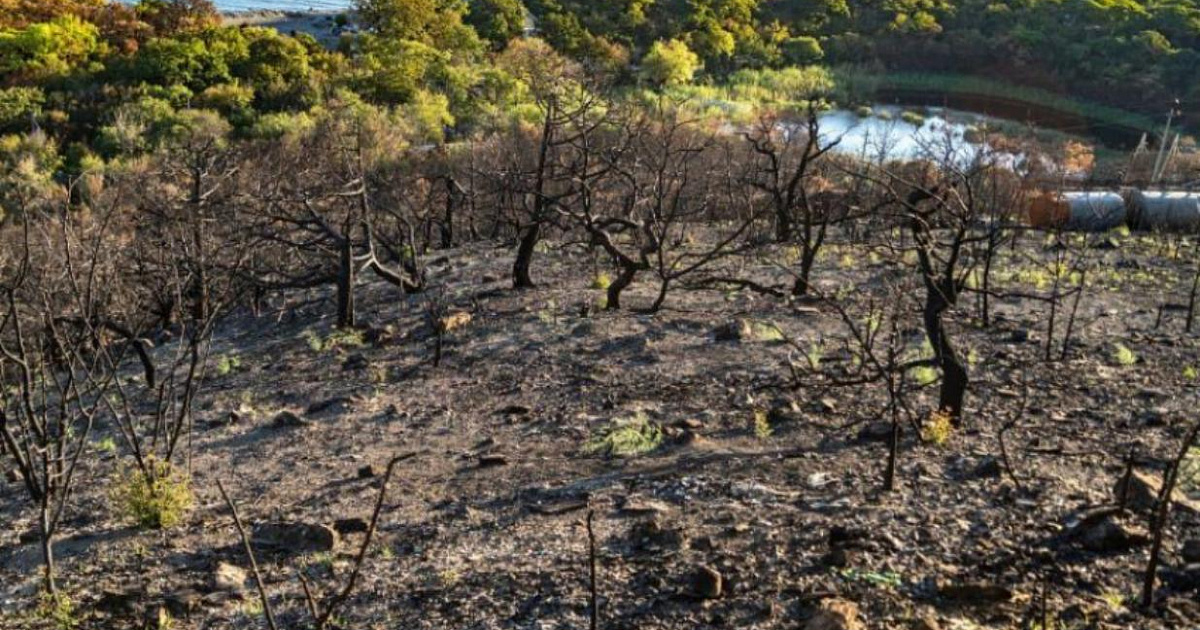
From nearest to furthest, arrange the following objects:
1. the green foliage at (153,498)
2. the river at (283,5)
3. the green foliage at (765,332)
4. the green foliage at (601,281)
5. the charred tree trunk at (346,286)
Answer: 1. the green foliage at (153,498)
2. the green foliage at (765,332)
3. the charred tree trunk at (346,286)
4. the green foliage at (601,281)
5. the river at (283,5)

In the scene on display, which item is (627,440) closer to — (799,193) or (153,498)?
(153,498)

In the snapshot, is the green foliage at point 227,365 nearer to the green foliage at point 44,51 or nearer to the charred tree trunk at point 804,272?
the charred tree trunk at point 804,272

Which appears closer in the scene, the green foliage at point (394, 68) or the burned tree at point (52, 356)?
the burned tree at point (52, 356)

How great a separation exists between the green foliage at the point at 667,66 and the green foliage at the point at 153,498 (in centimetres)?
2782

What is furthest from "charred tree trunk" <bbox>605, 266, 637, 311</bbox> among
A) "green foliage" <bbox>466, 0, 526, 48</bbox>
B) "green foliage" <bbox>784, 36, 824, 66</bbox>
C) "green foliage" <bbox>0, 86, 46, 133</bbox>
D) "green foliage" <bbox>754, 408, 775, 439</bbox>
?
"green foliage" <bbox>784, 36, 824, 66</bbox>

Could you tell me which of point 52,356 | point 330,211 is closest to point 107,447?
point 52,356

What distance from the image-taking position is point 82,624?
529 cm

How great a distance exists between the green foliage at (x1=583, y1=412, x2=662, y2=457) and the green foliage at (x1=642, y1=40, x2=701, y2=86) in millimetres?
26429

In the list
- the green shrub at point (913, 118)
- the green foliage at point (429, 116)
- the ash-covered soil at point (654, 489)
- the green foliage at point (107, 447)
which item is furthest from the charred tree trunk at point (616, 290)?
the green shrub at point (913, 118)

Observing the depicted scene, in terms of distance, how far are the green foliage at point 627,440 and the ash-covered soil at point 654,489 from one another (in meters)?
0.06

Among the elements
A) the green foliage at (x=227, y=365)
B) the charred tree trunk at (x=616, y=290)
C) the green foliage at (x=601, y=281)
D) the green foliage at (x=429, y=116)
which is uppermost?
the charred tree trunk at (x=616, y=290)

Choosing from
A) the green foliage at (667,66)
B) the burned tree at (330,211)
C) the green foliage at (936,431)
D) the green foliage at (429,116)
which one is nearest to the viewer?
the green foliage at (936,431)

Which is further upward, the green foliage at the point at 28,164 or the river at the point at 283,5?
the river at the point at 283,5

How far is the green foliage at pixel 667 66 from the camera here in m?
33.4
